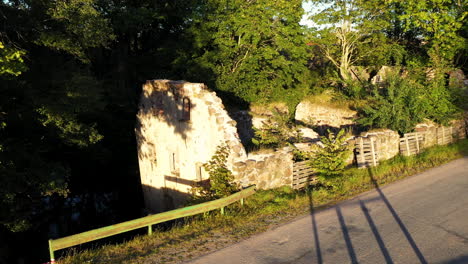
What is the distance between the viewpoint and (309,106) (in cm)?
2361

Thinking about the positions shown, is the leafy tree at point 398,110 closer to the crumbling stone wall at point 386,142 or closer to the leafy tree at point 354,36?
the crumbling stone wall at point 386,142

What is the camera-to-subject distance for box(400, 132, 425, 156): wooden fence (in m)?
15.9

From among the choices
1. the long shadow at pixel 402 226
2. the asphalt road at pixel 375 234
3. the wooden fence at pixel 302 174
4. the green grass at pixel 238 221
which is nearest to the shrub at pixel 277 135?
the wooden fence at pixel 302 174

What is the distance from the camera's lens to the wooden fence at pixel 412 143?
1586 centimetres

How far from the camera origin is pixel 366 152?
14680 mm

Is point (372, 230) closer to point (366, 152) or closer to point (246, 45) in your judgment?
point (366, 152)

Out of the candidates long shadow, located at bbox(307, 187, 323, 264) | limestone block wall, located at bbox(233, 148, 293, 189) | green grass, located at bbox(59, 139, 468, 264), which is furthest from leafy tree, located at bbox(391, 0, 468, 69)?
long shadow, located at bbox(307, 187, 323, 264)

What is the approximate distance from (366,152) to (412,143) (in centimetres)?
314

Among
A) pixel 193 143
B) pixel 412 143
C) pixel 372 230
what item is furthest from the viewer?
pixel 412 143

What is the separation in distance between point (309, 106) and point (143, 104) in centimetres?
1206

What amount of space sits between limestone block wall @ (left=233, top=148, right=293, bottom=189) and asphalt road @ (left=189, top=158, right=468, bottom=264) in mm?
2232

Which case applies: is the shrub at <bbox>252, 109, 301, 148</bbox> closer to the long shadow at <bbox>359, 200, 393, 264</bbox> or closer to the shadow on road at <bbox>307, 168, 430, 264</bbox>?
the shadow on road at <bbox>307, 168, 430, 264</bbox>

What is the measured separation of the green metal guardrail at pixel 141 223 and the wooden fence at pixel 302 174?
7.28ft

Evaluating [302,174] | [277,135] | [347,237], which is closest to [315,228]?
[347,237]
